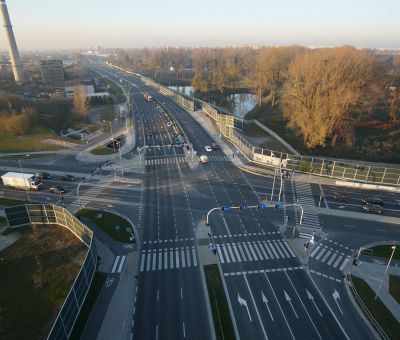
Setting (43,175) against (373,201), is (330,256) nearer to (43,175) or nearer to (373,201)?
(373,201)

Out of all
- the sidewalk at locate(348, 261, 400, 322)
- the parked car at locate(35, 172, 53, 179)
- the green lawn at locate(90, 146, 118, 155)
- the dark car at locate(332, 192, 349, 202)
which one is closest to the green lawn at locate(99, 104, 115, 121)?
the green lawn at locate(90, 146, 118, 155)

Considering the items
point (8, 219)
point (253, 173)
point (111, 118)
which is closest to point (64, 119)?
point (111, 118)

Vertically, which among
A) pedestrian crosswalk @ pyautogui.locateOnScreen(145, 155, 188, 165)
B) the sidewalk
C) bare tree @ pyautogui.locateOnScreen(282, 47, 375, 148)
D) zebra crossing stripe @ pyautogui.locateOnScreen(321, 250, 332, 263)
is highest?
bare tree @ pyautogui.locateOnScreen(282, 47, 375, 148)

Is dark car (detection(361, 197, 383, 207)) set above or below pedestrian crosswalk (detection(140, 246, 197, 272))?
above

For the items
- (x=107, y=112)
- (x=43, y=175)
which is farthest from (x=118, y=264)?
(x=107, y=112)

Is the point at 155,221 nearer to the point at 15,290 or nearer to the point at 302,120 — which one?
the point at 15,290

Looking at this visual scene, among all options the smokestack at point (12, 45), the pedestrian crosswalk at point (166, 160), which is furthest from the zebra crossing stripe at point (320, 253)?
the smokestack at point (12, 45)

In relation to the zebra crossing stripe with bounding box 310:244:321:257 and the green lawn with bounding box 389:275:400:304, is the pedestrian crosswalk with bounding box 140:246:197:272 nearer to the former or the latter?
the zebra crossing stripe with bounding box 310:244:321:257
